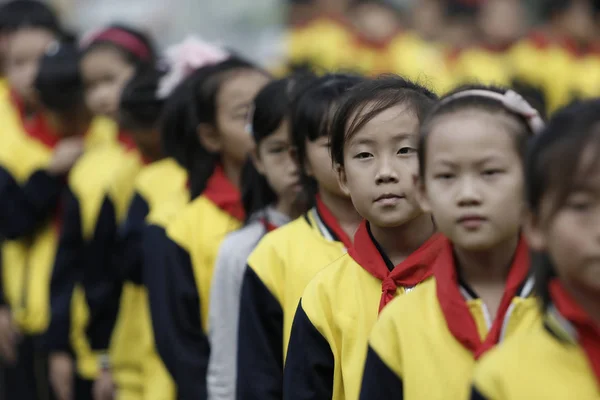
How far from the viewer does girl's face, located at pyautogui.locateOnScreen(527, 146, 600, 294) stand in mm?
2451

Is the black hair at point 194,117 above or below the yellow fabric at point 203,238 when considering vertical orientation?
above

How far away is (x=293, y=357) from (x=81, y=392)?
268cm

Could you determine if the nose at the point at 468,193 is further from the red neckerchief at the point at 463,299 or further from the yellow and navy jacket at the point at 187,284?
the yellow and navy jacket at the point at 187,284

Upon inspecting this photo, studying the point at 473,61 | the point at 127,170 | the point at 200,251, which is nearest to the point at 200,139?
the point at 200,251

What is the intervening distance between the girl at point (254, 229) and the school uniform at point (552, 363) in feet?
5.59

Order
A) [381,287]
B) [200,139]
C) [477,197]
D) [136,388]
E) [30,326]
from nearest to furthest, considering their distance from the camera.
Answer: [477,197] < [381,287] < [200,139] < [136,388] < [30,326]

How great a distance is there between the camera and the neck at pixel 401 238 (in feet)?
11.3

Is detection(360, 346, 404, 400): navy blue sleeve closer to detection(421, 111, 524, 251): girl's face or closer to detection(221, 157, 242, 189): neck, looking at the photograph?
detection(421, 111, 524, 251): girl's face

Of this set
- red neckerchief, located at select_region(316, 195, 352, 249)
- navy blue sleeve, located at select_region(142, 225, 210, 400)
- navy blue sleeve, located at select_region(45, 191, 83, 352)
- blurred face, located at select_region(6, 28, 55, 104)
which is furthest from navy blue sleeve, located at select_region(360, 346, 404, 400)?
blurred face, located at select_region(6, 28, 55, 104)

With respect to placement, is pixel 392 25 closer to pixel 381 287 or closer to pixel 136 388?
pixel 136 388

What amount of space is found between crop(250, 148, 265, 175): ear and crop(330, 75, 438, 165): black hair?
0.85 m

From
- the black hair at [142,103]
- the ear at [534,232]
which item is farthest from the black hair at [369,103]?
the black hair at [142,103]

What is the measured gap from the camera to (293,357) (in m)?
3.40

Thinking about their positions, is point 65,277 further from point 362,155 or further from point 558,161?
point 558,161
